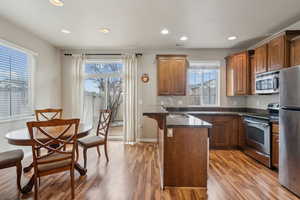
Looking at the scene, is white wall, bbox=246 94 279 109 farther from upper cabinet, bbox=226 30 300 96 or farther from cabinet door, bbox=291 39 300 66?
cabinet door, bbox=291 39 300 66

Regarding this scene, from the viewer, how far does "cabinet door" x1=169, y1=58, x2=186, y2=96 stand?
4.42 meters

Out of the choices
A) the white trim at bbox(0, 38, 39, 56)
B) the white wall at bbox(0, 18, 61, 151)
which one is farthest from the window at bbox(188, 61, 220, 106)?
the white trim at bbox(0, 38, 39, 56)

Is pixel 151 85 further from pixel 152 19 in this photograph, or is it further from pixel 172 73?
pixel 152 19

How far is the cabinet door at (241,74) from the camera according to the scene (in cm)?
405

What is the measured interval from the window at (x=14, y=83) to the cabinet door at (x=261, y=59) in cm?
512

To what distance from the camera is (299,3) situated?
251 cm

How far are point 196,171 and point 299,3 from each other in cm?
291

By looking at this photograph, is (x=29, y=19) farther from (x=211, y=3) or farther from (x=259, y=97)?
(x=259, y=97)

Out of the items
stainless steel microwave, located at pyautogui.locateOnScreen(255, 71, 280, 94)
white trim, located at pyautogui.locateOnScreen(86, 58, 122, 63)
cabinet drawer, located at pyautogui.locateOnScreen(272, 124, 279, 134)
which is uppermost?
white trim, located at pyautogui.locateOnScreen(86, 58, 122, 63)

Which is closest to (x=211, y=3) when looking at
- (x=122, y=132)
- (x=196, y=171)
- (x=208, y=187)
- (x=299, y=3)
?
(x=299, y=3)

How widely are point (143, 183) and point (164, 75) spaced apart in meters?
2.74

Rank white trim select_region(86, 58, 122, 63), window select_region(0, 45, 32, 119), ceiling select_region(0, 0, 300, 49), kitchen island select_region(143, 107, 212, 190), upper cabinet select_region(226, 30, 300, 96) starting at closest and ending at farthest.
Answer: kitchen island select_region(143, 107, 212, 190)
ceiling select_region(0, 0, 300, 49)
upper cabinet select_region(226, 30, 300, 96)
window select_region(0, 45, 32, 119)
white trim select_region(86, 58, 122, 63)

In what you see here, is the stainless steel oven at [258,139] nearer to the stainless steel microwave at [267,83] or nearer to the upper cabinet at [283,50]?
the stainless steel microwave at [267,83]

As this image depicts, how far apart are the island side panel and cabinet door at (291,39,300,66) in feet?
6.64
